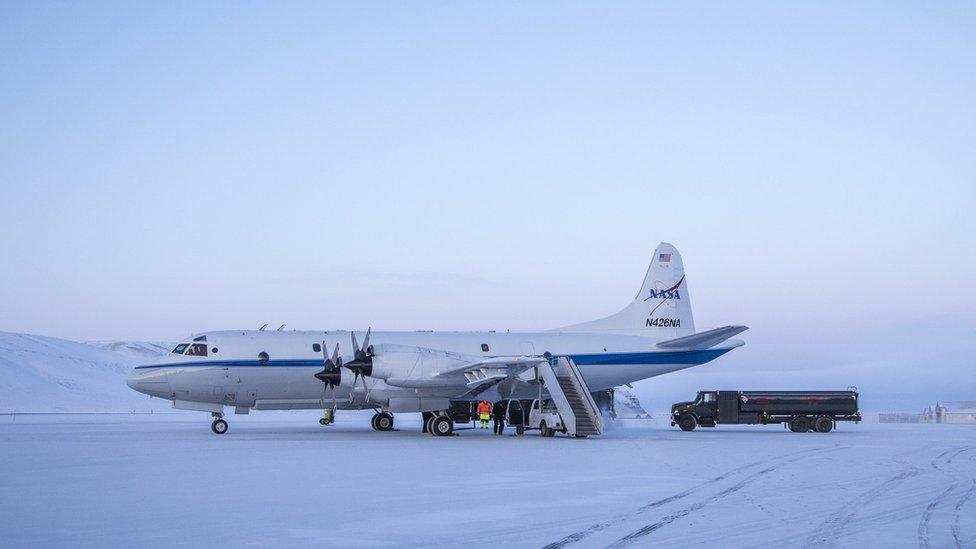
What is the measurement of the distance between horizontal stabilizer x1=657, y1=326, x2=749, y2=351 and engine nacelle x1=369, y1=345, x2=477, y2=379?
1115 cm

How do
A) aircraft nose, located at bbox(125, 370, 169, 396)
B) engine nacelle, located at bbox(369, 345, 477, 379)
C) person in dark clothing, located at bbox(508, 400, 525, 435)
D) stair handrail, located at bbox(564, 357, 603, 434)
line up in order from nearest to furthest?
stair handrail, located at bbox(564, 357, 603, 434) < engine nacelle, located at bbox(369, 345, 477, 379) < aircraft nose, located at bbox(125, 370, 169, 396) < person in dark clothing, located at bbox(508, 400, 525, 435)

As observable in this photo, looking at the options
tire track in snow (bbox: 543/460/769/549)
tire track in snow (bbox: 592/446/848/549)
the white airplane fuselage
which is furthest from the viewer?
the white airplane fuselage

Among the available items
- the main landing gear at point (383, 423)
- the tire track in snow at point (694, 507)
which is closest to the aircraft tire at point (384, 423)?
the main landing gear at point (383, 423)

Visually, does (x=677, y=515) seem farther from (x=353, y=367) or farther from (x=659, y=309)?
(x=659, y=309)

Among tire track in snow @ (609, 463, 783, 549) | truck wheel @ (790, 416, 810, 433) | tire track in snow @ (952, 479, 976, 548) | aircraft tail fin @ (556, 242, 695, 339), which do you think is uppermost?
aircraft tail fin @ (556, 242, 695, 339)

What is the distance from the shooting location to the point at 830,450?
27.3m

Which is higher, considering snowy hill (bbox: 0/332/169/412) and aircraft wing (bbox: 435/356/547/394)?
snowy hill (bbox: 0/332/169/412)

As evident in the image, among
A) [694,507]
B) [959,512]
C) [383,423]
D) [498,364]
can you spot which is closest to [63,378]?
[383,423]

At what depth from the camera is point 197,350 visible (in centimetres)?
3584

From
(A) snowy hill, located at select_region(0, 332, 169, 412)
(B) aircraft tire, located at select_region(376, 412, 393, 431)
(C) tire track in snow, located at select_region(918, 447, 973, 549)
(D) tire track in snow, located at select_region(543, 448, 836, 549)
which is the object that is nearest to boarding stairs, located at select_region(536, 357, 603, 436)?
(B) aircraft tire, located at select_region(376, 412, 393, 431)

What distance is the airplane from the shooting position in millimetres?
33781

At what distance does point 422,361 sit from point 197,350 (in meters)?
9.39

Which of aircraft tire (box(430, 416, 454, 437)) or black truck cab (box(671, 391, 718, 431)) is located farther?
black truck cab (box(671, 391, 718, 431))

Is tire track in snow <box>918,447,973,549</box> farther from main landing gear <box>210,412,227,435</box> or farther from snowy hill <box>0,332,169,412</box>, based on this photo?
snowy hill <box>0,332,169,412</box>
